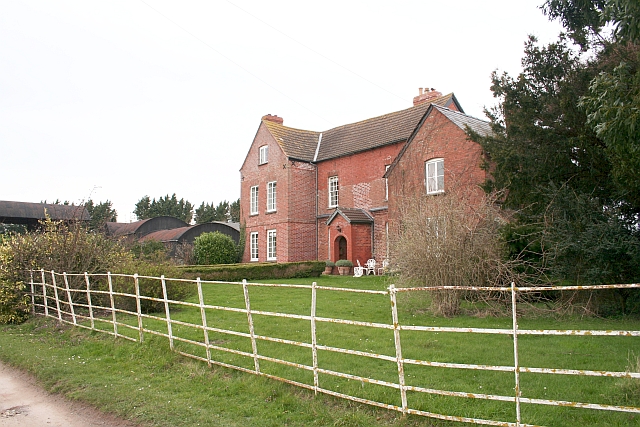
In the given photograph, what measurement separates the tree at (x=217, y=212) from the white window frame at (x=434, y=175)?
60857 mm

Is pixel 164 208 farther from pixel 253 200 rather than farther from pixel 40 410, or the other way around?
pixel 40 410

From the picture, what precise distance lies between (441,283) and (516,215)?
374cm

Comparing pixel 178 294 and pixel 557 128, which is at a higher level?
pixel 557 128

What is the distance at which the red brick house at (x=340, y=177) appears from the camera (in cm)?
2269

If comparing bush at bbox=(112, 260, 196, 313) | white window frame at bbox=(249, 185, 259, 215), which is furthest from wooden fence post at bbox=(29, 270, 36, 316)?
white window frame at bbox=(249, 185, 259, 215)

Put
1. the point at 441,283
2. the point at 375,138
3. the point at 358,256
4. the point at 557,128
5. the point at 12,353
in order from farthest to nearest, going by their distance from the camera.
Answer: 1. the point at 375,138
2. the point at 358,256
3. the point at 557,128
4. the point at 441,283
5. the point at 12,353

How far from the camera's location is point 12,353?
9867 mm

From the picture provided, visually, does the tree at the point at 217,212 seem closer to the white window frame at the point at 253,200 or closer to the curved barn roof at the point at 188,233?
the curved barn roof at the point at 188,233

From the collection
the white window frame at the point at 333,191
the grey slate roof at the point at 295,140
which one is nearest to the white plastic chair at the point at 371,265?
the white window frame at the point at 333,191

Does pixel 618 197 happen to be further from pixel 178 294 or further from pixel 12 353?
pixel 12 353

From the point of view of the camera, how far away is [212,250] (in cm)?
3186

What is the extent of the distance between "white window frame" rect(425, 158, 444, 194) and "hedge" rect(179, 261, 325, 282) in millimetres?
7417

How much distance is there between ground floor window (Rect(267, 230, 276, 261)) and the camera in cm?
3278

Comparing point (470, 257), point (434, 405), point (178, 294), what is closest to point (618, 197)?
point (470, 257)
